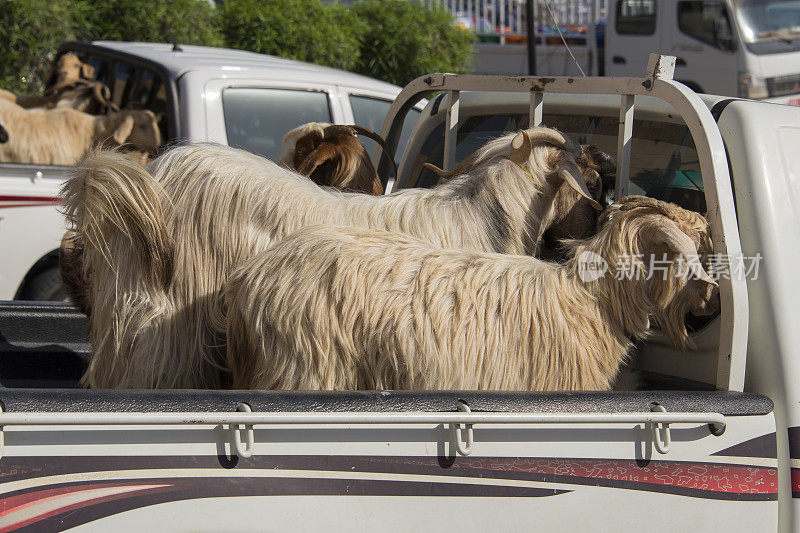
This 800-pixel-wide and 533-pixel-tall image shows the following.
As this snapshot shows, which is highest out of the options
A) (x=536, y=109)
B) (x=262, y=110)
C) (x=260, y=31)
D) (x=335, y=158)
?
(x=536, y=109)

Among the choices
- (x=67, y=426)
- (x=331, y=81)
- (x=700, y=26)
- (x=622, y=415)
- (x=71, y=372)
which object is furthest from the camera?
(x=700, y=26)

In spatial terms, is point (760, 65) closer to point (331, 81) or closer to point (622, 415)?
point (331, 81)

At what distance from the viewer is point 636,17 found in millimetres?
15602

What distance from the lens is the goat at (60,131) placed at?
22.5 feet

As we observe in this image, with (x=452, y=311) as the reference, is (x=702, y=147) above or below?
above

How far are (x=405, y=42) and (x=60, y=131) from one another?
269 inches

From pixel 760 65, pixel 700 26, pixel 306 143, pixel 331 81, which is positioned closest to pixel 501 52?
pixel 700 26

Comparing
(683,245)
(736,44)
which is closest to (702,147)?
(683,245)

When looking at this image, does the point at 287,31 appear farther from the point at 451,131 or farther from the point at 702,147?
the point at 702,147

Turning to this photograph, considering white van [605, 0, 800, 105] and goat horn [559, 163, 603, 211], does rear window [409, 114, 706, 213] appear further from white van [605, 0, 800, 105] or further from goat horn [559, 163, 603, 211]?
white van [605, 0, 800, 105]

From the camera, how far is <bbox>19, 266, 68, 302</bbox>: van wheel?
578 centimetres

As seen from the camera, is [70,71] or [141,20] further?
[141,20]

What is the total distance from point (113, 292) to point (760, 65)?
12.6 meters

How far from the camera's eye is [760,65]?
13.3 m
